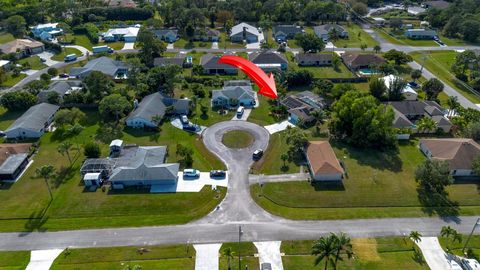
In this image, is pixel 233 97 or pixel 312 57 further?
pixel 312 57

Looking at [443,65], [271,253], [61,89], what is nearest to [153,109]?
[61,89]

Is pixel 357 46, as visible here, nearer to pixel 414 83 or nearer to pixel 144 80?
pixel 414 83

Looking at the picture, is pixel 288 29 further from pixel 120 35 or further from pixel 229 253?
pixel 229 253

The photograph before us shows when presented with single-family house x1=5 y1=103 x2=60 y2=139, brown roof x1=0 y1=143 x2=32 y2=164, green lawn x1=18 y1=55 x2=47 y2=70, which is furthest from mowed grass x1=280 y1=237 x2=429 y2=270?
green lawn x1=18 y1=55 x2=47 y2=70

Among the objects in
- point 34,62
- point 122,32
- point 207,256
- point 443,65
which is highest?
point 122,32

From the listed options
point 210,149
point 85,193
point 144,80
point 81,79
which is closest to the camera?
point 85,193

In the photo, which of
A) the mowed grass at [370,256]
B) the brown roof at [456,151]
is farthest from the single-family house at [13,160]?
the brown roof at [456,151]

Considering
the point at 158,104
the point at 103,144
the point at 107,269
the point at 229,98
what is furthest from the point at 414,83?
the point at 107,269
